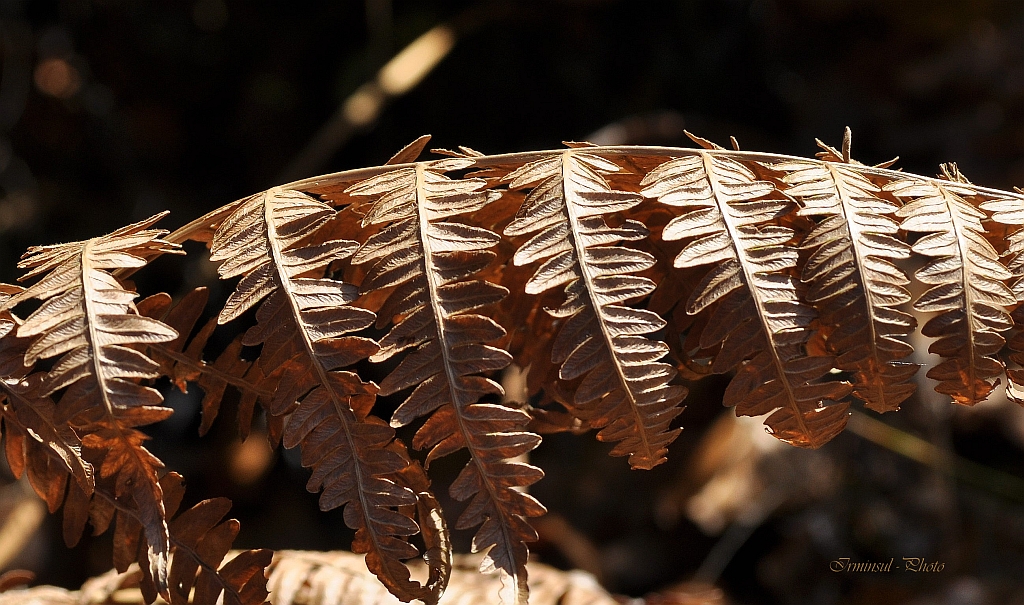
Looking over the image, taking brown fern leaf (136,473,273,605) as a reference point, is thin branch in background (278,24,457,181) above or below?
above

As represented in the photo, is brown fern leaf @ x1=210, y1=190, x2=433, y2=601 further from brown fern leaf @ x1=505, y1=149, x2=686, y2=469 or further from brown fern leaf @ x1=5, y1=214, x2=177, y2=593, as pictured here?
brown fern leaf @ x1=505, y1=149, x2=686, y2=469

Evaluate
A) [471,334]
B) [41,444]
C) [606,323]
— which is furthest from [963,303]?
[41,444]

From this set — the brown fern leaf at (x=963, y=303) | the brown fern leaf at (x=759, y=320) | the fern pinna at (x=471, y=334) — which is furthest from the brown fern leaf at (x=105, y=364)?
the brown fern leaf at (x=963, y=303)

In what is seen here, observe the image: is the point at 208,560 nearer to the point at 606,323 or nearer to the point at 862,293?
the point at 606,323

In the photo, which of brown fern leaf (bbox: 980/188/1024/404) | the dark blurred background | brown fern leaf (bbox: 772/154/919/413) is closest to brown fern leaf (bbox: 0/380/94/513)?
brown fern leaf (bbox: 772/154/919/413)

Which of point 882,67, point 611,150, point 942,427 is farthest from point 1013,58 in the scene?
point 611,150
